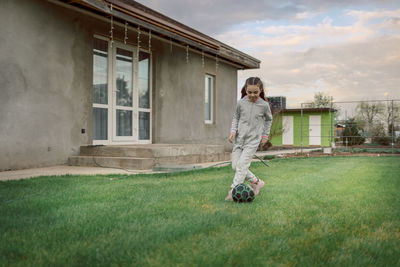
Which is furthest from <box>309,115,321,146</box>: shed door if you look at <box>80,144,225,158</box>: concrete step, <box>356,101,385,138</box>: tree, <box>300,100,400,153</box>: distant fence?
<box>80,144,225,158</box>: concrete step

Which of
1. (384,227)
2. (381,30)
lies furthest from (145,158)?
(381,30)

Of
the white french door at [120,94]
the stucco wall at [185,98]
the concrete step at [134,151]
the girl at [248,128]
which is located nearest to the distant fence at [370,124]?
the stucco wall at [185,98]

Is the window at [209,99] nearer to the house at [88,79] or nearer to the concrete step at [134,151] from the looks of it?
the house at [88,79]

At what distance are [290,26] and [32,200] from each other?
1073cm

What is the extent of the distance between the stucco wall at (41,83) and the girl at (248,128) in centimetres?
438

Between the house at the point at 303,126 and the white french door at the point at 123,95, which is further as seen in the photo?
the house at the point at 303,126

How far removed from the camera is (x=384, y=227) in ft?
9.46

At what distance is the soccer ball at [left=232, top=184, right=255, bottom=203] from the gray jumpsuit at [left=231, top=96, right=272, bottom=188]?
0.90 ft

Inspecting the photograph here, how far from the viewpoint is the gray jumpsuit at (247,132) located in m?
4.15

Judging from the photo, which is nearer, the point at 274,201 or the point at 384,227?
the point at 384,227

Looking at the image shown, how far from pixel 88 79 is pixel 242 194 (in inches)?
214

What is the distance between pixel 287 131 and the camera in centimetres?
2778

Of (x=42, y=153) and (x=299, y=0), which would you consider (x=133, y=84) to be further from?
(x=299, y=0)

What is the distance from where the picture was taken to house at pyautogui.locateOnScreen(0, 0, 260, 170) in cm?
666
